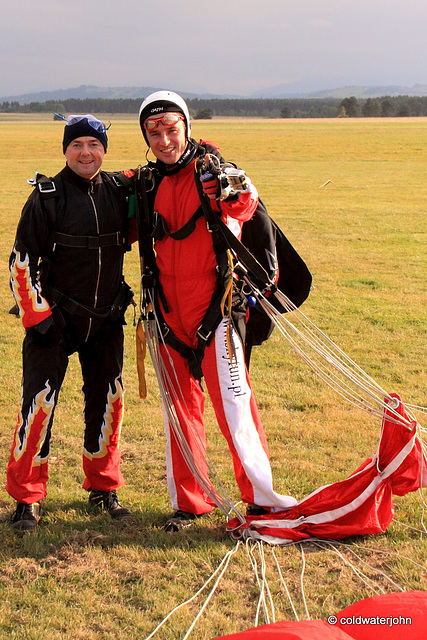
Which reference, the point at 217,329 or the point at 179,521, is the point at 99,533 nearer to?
the point at 179,521

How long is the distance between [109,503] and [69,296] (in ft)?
3.93

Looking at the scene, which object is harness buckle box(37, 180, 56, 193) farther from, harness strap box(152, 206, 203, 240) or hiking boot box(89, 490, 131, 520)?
hiking boot box(89, 490, 131, 520)

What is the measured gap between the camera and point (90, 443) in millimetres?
3674

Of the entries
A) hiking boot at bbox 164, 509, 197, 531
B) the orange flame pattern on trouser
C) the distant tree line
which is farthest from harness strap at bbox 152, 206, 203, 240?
the distant tree line

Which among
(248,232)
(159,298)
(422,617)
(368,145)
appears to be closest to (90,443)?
(159,298)

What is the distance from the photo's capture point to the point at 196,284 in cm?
333

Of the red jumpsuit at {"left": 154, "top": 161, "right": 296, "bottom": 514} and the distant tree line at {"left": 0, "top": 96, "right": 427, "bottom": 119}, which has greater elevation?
the distant tree line at {"left": 0, "top": 96, "right": 427, "bottom": 119}

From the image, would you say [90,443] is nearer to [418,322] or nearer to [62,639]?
[62,639]

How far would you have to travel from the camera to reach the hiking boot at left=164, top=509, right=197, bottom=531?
3.44 meters

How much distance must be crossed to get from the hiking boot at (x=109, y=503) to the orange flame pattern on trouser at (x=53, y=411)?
0.04m

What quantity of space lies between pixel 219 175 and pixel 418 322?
470 centimetres

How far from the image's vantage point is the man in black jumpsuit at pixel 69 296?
3252mm

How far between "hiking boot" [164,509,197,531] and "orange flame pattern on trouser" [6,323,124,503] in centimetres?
42

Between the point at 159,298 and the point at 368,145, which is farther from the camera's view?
the point at 368,145
